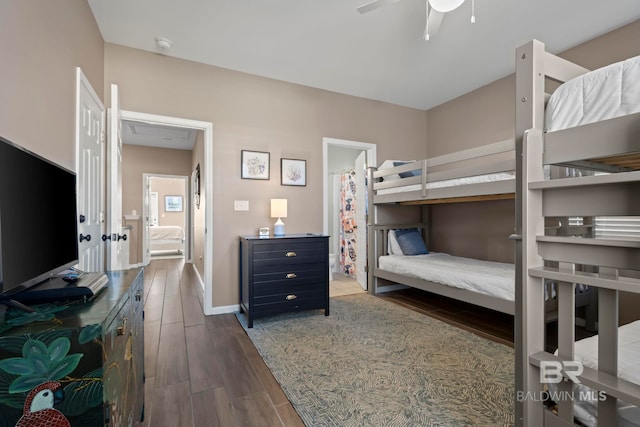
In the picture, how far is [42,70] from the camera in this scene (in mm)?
1537

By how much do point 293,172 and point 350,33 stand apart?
1622 mm

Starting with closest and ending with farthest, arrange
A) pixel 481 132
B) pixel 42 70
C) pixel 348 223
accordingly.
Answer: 1. pixel 42 70
2. pixel 481 132
3. pixel 348 223

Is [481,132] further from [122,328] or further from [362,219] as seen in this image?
[122,328]

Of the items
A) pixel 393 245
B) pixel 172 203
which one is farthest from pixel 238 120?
pixel 172 203

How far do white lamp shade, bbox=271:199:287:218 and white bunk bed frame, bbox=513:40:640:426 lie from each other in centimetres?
249

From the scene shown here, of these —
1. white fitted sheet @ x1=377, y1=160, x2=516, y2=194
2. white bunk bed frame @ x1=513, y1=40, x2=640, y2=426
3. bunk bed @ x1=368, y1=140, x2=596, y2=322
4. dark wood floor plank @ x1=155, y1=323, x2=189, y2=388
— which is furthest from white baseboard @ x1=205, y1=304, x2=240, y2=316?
white bunk bed frame @ x1=513, y1=40, x2=640, y2=426

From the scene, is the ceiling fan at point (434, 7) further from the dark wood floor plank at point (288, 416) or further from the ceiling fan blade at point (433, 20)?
the dark wood floor plank at point (288, 416)

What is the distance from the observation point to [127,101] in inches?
115

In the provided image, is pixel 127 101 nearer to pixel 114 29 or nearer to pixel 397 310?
pixel 114 29

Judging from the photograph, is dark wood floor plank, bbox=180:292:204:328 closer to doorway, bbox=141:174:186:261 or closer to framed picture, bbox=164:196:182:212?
doorway, bbox=141:174:186:261

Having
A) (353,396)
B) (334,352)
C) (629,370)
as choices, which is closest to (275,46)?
(334,352)

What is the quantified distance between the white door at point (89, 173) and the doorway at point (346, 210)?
2.36 m

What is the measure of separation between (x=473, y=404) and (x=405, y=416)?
0.41 metres

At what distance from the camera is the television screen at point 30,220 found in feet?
2.78
